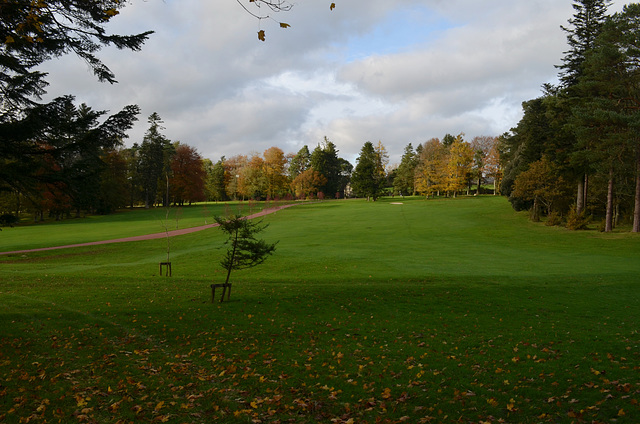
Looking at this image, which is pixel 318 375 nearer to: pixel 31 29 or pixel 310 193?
pixel 31 29

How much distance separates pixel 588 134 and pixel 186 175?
72785 mm

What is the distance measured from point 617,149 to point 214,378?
3540cm

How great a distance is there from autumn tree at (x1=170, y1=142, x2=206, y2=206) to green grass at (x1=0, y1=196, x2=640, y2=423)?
63.9m

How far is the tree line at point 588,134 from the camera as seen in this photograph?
31031mm

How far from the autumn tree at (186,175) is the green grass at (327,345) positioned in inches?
2517

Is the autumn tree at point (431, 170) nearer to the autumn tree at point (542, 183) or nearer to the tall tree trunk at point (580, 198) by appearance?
the autumn tree at point (542, 183)

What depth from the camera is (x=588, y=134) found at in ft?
109

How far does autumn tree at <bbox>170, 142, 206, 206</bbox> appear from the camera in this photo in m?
84.2

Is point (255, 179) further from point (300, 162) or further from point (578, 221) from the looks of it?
point (578, 221)

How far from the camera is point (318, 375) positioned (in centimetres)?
712

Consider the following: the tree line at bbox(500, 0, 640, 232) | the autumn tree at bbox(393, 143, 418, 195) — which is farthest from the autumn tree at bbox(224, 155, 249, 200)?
the tree line at bbox(500, 0, 640, 232)

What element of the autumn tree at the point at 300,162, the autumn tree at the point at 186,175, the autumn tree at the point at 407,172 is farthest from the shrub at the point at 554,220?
the autumn tree at the point at 300,162

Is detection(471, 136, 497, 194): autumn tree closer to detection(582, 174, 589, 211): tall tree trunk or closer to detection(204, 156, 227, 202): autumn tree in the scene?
detection(582, 174, 589, 211): tall tree trunk

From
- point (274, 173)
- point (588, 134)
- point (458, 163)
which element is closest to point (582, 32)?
point (588, 134)
